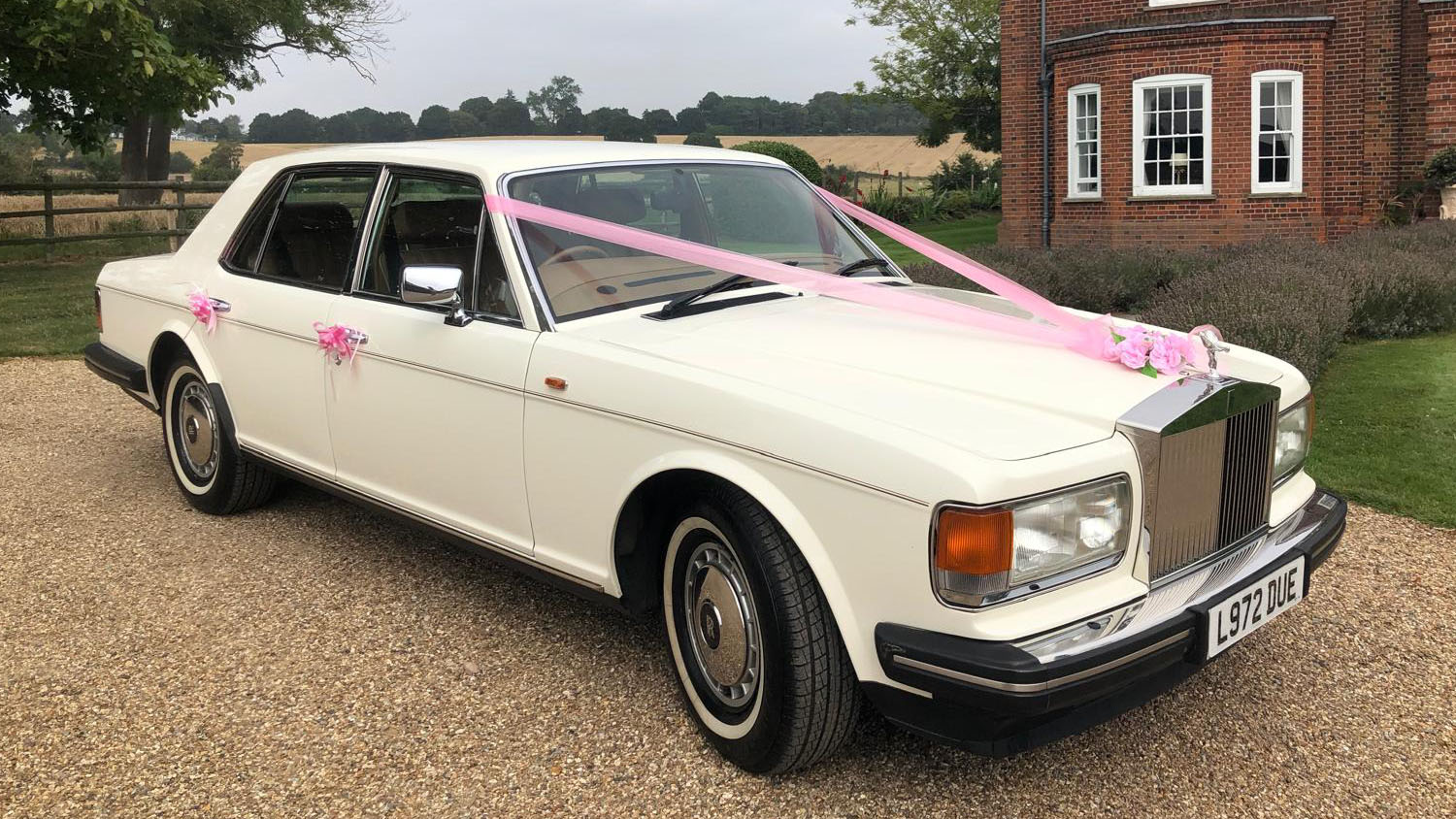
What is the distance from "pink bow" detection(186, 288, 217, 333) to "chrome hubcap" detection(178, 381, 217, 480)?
13.1 inches

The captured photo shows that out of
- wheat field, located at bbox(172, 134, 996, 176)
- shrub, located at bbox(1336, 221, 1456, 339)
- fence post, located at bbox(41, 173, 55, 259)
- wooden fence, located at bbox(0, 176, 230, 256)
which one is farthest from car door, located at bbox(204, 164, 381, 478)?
wheat field, located at bbox(172, 134, 996, 176)

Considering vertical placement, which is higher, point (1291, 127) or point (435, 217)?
point (1291, 127)

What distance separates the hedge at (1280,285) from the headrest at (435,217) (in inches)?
211

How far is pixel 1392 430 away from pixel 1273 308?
1.61 meters

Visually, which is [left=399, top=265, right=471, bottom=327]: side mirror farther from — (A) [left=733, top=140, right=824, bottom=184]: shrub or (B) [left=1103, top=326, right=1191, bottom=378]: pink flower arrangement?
(A) [left=733, top=140, right=824, bottom=184]: shrub

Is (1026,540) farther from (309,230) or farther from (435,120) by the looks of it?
(435,120)

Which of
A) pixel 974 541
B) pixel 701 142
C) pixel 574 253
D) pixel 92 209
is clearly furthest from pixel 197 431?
pixel 92 209

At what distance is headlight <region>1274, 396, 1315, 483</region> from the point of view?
3.66m

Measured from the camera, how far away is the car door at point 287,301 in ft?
15.6

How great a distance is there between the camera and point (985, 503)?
106 inches

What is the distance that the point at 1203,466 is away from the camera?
10.2 ft

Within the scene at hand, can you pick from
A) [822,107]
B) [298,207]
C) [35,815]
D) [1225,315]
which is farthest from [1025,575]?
[822,107]

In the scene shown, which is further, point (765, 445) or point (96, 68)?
point (96, 68)

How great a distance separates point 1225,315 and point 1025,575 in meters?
6.32
